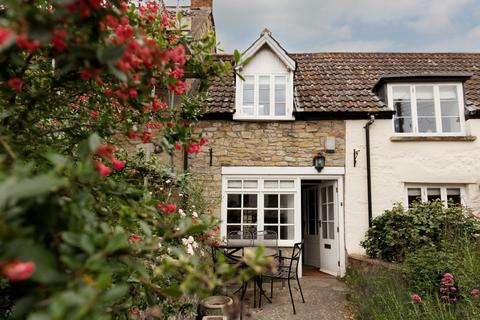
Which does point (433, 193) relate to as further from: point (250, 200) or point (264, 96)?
point (264, 96)

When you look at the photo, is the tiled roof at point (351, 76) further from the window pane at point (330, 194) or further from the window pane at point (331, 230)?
the window pane at point (331, 230)

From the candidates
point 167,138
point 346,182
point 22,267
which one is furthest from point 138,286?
point 346,182

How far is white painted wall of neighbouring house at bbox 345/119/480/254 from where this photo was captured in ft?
26.7

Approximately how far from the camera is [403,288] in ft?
16.3

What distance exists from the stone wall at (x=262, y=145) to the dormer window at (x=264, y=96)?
359mm

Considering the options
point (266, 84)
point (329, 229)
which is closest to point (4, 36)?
point (266, 84)

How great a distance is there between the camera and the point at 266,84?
8844mm

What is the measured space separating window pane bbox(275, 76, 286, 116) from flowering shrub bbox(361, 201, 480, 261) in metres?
3.71

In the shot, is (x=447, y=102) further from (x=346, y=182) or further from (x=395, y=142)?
(x=346, y=182)

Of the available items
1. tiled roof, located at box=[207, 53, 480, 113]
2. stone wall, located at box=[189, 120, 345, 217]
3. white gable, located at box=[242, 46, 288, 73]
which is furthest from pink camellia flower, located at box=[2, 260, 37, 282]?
white gable, located at box=[242, 46, 288, 73]

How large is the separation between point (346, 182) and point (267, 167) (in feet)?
6.85

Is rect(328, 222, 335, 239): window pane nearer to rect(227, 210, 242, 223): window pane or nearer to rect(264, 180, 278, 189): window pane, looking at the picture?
rect(264, 180, 278, 189): window pane

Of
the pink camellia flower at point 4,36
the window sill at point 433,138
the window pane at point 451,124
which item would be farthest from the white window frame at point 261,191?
the pink camellia flower at point 4,36

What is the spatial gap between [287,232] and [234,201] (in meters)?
1.62
